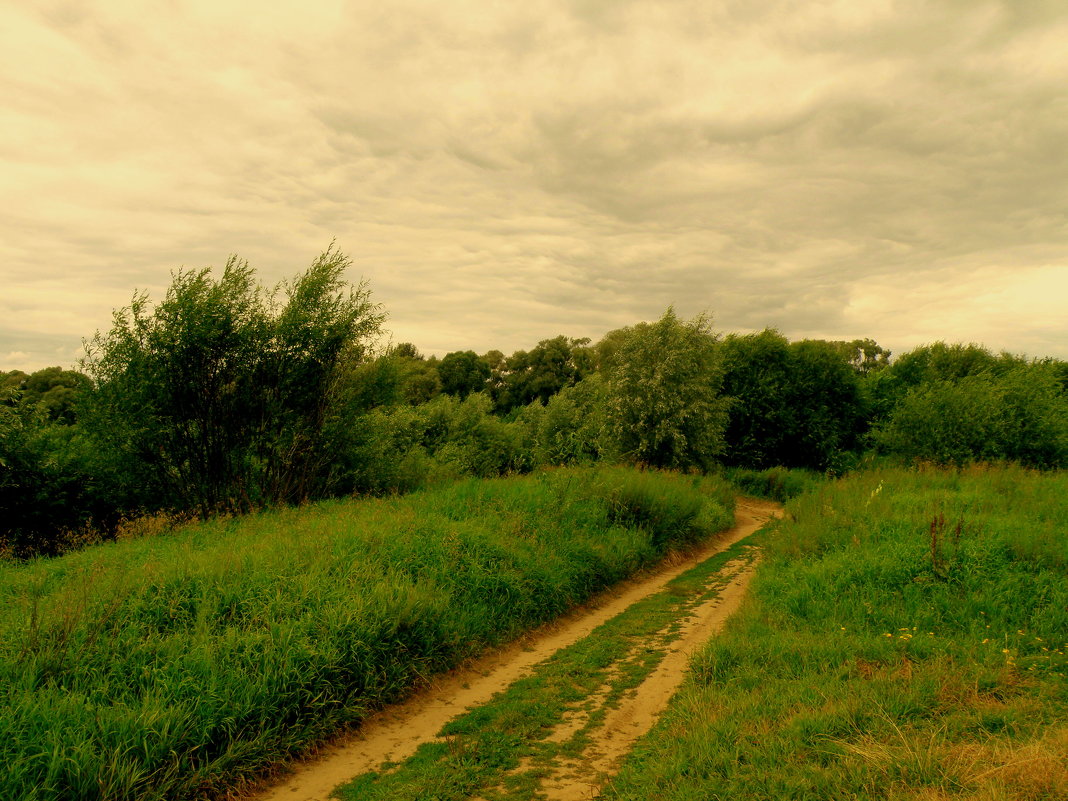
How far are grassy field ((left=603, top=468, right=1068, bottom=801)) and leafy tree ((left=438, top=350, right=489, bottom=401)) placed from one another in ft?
170

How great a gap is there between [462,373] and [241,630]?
5583cm

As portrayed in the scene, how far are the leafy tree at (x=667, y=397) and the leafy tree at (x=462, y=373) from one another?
1386 inches

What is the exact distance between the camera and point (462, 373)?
61.2 m

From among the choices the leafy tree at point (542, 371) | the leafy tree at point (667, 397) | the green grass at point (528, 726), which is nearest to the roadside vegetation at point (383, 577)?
the green grass at point (528, 726)

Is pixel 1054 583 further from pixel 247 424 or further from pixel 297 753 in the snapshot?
pixel 247 424

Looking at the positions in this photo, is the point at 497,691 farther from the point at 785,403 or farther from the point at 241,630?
the point at 785,403

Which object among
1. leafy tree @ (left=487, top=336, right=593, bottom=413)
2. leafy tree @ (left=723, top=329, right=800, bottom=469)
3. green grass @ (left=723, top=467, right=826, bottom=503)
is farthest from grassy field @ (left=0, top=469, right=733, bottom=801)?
leafy tree @ (left=487, top=336, right=593, bottom=413)

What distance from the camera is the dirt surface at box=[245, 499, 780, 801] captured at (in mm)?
4621

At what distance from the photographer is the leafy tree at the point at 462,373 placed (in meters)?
60.3

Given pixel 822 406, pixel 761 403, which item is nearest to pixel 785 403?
pixel 761 403

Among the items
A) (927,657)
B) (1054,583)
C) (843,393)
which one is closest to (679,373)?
(843,393)

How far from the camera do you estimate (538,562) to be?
934 cm

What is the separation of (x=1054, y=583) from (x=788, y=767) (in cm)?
537

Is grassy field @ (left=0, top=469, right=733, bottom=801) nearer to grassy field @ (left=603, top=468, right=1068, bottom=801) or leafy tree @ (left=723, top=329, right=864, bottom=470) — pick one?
grassy field @ (left=603, top=468, right=1068, bottom=801)
